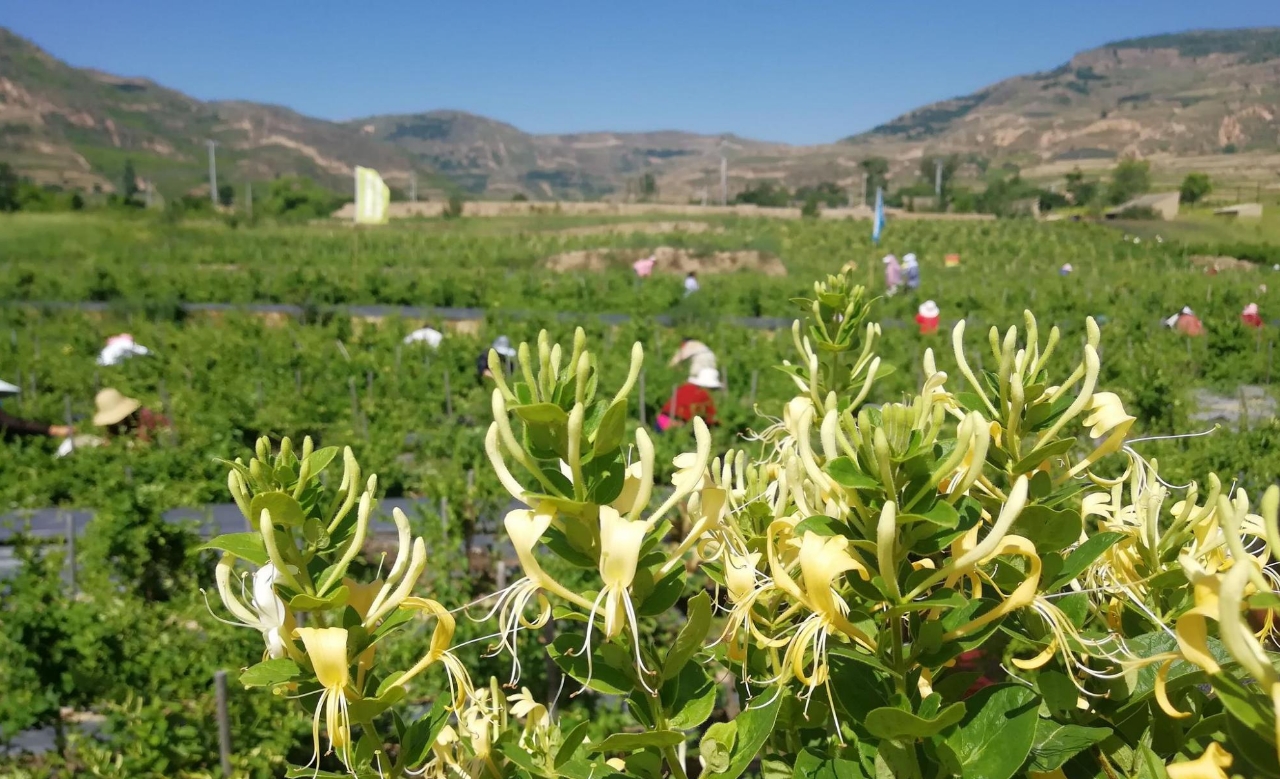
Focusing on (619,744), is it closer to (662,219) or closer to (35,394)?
(35,394)

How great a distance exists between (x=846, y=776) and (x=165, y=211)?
49.4m

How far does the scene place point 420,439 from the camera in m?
7.91

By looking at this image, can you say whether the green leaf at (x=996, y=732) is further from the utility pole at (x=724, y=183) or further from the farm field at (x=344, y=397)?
the utility pole at (x=724, y=183)

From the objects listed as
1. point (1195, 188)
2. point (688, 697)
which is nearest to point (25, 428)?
point (688, 697)

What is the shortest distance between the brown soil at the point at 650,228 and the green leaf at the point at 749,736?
43573mm

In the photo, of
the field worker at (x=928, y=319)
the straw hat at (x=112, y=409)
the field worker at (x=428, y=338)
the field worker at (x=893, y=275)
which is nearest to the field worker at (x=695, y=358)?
the field worker at (x=428, y=338)

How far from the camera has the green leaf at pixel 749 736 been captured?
35.0 inches

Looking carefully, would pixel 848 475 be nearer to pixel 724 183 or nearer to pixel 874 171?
pixel 724 183

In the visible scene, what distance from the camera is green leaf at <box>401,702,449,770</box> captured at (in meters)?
0.96

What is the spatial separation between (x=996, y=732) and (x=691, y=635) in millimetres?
306

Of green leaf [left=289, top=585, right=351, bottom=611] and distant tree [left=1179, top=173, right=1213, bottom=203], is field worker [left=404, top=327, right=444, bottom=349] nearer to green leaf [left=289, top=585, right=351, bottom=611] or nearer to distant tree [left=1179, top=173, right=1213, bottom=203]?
green leaf [left=289, top=585, right=351, bottom=611]

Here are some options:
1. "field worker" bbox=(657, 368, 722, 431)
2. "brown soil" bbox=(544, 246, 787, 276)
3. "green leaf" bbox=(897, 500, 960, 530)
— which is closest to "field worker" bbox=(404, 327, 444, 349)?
"field worker" bbox=(657, 368, 722, 431)

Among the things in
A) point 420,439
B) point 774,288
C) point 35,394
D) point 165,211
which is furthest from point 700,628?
point 165,211

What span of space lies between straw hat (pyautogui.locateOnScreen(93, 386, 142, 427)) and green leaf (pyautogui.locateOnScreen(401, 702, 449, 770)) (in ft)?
27.2
